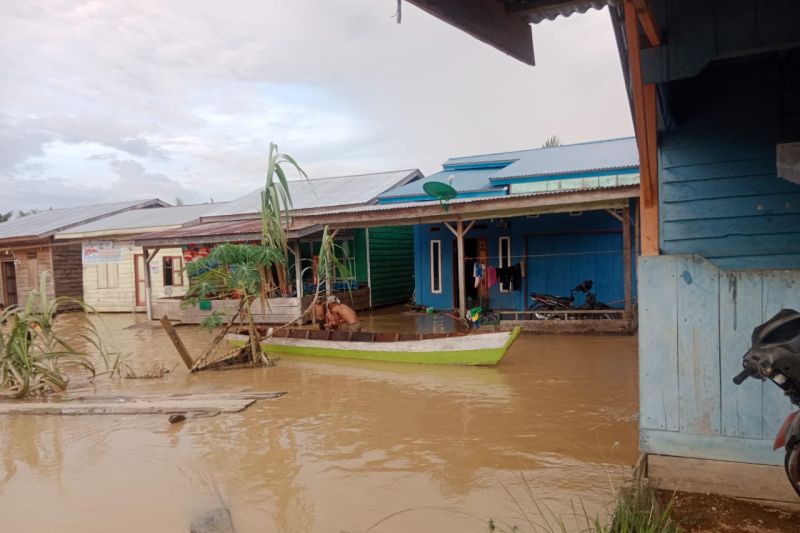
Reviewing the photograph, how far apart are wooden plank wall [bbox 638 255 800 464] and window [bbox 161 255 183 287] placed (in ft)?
56.6

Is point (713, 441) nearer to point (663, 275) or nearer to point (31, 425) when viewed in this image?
point (663, 275)

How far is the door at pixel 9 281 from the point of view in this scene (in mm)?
21594

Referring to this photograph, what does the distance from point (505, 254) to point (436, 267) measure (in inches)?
81.5

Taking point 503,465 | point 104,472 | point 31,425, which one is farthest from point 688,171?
point 31,425

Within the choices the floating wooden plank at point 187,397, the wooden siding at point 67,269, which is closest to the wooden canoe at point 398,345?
the floating wooden plank at point 187,397

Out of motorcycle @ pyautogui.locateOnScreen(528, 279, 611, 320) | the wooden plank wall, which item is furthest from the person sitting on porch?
the wooden plank wall

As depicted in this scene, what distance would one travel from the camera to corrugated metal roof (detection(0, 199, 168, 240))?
20.5 metres

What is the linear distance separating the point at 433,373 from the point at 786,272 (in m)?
5.85

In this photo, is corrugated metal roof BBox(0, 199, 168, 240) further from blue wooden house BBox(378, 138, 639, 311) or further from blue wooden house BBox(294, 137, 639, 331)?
blue wooden house BBox(378, 138, 639, 311)

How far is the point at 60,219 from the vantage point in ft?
75.6

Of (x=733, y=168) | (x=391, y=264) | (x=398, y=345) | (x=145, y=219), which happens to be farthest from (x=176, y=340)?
(x=145, y=219)

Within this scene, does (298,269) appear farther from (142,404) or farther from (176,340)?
(142,404)

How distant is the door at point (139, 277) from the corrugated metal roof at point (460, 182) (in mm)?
9039

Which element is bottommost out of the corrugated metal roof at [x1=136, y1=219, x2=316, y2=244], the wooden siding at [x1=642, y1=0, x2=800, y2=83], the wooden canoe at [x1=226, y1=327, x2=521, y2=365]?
the wooden canoe at [x1=226, y1=327, x2=521, y2=365]
